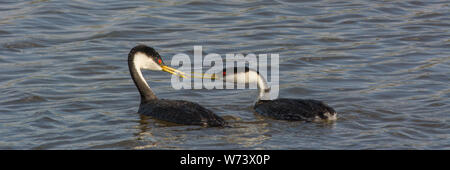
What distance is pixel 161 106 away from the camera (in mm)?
9648

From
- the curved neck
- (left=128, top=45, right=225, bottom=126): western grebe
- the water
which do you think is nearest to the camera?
the water

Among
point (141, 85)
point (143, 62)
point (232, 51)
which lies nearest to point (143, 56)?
point (143, 62)

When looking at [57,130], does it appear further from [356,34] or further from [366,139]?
[356,34]

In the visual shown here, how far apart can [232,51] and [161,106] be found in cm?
407

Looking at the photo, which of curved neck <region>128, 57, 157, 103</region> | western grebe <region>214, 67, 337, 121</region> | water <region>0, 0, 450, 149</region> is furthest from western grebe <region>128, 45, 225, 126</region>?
western grebe <region>214, 67, 337, 121</region>

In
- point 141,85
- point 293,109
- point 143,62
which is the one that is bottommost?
point 293,109

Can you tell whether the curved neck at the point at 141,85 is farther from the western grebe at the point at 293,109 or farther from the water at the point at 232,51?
the western grebe at the point at 293,109

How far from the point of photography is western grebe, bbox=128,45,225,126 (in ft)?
29.8

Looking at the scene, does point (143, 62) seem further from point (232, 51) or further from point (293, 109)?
point (232, 51)

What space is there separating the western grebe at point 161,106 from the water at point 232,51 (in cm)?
13

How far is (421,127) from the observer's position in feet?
30.1

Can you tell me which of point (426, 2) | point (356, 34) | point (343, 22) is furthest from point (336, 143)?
point (426, 2)

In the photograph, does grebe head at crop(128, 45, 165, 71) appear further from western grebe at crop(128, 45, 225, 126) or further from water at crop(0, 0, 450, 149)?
water at crop(0, 0, 450, 149)

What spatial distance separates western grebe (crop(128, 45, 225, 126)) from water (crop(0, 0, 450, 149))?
133 mm
